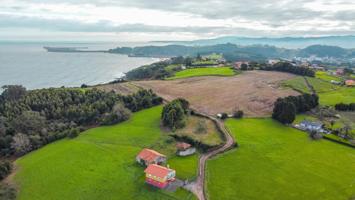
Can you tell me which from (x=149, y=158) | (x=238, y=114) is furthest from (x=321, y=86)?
(x=149, y=158)

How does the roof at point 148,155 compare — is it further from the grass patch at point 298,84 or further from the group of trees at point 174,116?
the grass patch at point 298,84

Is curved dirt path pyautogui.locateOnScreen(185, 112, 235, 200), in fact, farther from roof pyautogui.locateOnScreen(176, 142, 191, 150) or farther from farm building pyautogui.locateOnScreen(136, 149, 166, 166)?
farm building pyautogui.locateOnScreen(136, 149, 166, 166)

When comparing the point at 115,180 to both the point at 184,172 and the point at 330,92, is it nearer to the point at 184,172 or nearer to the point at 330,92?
the point at 184,172

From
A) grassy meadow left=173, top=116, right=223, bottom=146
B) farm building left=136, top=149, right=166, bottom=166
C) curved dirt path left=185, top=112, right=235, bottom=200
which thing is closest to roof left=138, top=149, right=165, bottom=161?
farm building left=136, top=149, right=166, bottom=166

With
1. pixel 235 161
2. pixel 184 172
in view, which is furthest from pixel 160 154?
pixel 235 161

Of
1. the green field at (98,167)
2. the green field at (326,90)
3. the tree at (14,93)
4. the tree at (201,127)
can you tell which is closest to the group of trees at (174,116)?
the green field at (98,167)

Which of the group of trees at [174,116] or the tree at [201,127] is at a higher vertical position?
the group of trees at [174,116]

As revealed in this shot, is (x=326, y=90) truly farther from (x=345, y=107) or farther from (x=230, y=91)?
(x=230, y=91)
